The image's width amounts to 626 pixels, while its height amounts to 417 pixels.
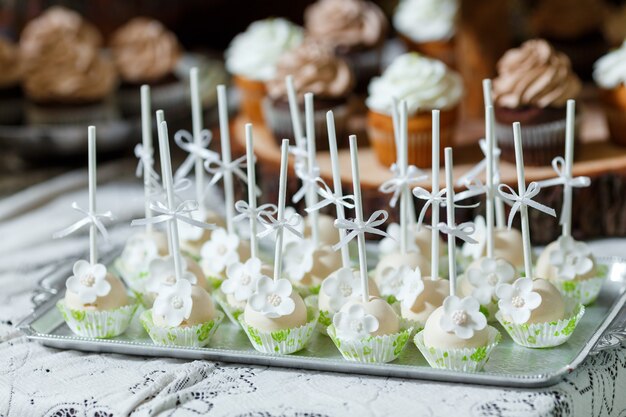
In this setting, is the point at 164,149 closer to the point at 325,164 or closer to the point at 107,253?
the point at 107,253

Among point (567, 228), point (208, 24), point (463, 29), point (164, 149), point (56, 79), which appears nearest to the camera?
point (164, 149)

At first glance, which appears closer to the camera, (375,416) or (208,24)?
(375,416)

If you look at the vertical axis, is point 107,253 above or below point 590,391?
above

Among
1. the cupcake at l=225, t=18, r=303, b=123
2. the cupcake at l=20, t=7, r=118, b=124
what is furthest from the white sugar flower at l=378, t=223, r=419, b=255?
the cupcake at l=20, t=7, r=118, b=124

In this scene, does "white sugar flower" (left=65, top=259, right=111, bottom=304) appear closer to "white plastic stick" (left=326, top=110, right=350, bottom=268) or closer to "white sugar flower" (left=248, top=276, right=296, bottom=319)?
"white sugar flower" (left=248, top=276, right=296, bottom=319)

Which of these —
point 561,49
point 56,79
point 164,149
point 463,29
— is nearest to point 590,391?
point 164,149

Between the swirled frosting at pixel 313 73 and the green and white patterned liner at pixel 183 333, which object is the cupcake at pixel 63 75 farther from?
the green and white patterned liner at pixel 183 333

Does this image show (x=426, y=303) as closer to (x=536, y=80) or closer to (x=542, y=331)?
(x=542, y=331)
